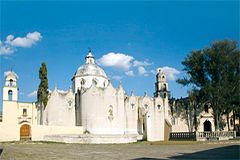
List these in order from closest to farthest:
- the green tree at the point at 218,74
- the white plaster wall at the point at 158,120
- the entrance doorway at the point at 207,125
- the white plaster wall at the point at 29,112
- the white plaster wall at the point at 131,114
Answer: the green tree at the point at 218,74, the white plaster wall at the point at 131,114, the white plaster wall at the point at 158,120, the white plaster wall at the point at 29,112, the entrance doorway at the point at 207,125

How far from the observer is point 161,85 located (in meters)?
55.1

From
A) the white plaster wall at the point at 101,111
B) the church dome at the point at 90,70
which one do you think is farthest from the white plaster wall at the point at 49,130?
the church dome at the point at 90,70

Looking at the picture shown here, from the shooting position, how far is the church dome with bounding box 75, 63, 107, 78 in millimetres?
48219

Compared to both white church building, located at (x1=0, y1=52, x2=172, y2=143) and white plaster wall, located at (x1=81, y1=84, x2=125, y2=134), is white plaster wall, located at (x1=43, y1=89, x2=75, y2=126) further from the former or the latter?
white plaster wall, located at (x1=81, y1=84, x2=125, y2=134)

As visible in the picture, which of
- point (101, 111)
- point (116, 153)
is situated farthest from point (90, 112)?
point (116, 153)

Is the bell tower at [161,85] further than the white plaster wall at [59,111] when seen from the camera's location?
Yes

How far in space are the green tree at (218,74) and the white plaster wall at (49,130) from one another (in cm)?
1786

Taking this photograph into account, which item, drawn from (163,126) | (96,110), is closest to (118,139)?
(96,110)

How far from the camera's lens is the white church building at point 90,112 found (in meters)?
40.3

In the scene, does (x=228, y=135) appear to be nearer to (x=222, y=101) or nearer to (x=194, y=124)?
(x=222, y=101)

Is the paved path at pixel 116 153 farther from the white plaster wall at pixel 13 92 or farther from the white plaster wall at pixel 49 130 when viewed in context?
the white plaster wall at pixel 13 92

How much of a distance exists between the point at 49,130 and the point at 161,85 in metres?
25.2

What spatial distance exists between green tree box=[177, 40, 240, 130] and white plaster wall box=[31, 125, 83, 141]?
58.6 feet

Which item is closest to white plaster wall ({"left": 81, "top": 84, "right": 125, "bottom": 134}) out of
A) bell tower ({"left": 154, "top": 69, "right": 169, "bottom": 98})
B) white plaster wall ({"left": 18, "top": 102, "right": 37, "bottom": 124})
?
white plaster wall ({"left": 18, "top": 102, "right": 37, "bottom": 124})
